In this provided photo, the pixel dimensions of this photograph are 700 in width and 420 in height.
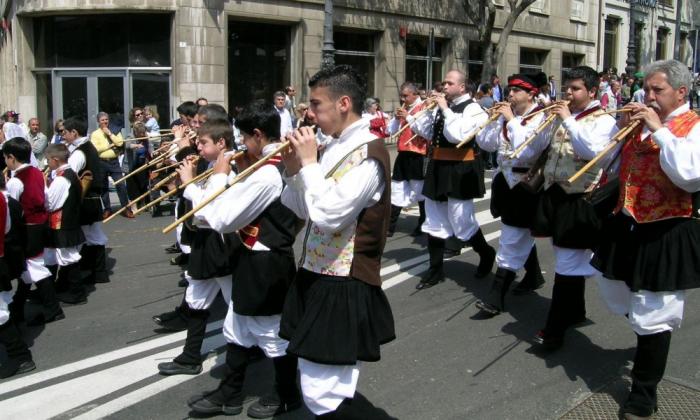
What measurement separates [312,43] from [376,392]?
15.8 metres

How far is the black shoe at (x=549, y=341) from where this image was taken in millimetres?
4969

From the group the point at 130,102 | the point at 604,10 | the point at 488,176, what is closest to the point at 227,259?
the point at 488,176

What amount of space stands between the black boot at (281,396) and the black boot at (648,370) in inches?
76.4

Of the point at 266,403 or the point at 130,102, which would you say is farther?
the point at 130,102

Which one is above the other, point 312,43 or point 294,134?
point 312,43

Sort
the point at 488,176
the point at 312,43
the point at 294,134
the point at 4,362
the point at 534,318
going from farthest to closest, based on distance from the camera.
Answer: the point at 312,43
the point at 488,176
the point at 534,318
the point at 4,362
the point at 294,134

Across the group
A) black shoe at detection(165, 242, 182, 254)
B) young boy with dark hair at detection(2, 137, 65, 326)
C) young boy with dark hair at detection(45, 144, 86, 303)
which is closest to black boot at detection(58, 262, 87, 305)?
young boy with dark hair at detection(45, 144, 86, 303)

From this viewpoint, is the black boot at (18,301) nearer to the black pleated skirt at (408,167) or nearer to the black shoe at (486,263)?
the black shoe at (486,263)

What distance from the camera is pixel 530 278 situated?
642 cm

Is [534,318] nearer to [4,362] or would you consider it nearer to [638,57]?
[4,362]

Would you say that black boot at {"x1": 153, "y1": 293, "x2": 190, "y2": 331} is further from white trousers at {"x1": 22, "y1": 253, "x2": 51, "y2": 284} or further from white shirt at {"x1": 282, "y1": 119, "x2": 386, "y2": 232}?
white shirt at {"x1": 282, "y1": 119, "x2": 386, "y2": 232}

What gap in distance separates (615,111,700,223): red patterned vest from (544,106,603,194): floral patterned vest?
796 mm

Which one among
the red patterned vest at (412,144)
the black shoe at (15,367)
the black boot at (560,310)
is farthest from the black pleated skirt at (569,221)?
the red patterned vest at (412,144)

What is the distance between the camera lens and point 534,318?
18.9 ft
